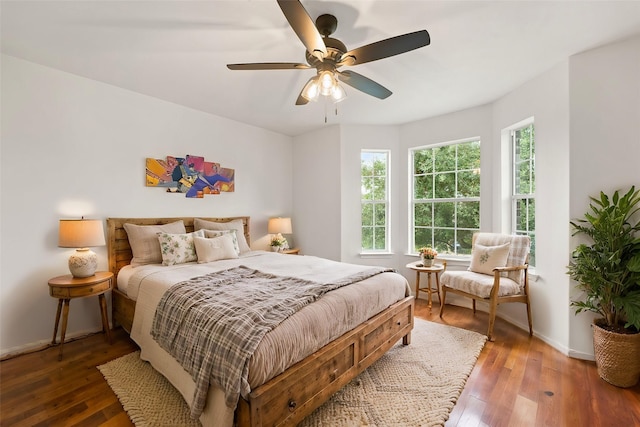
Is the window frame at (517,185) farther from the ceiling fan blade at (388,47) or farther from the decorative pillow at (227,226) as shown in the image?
the decorative pillow at (227,226)

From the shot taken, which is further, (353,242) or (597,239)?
(353,242)

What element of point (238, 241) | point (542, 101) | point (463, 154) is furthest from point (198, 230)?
point (542, 101)

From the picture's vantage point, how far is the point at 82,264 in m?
2.53

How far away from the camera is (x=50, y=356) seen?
2445 millimetres

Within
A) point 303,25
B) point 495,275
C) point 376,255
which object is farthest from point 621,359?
point 303,25

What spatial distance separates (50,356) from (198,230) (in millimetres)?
1705

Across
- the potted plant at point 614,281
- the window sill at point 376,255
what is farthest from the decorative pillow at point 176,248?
the potted plant at point 614,281

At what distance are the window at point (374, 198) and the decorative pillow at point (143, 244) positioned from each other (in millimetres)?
2934

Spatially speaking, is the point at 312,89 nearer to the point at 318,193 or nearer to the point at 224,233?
the point at 224,233

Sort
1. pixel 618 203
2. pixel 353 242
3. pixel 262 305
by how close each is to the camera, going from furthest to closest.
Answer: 1. pixel 353 242
2. pixel 618 203
3. pixel 262 305

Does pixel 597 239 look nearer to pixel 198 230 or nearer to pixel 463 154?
pixel 463 154

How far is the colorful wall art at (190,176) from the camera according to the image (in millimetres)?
3367

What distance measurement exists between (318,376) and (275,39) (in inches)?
95.0

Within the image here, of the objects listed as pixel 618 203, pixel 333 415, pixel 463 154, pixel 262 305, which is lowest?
pixel 333 415
